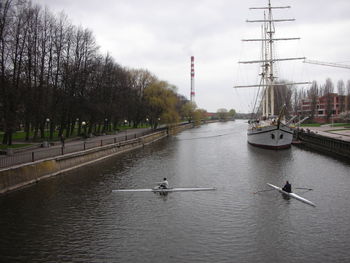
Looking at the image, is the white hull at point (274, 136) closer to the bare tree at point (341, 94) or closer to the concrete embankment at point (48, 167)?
the concrete embankment at point (48, 167)

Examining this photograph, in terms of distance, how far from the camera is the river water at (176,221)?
1373 centimetres

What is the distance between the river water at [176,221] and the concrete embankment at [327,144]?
12777 mm

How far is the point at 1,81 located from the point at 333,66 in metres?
83.7

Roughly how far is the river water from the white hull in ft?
70.3

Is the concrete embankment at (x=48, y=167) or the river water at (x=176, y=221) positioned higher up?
the concrete embankment at (x=48, y=167)

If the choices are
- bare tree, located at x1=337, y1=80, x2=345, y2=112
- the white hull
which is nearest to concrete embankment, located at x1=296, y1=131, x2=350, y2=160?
the white hull

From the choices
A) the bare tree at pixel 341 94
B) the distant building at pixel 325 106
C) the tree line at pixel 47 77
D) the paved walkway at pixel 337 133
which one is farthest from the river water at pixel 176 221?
the bare tree at pixel 341 94

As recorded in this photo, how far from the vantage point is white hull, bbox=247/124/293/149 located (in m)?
51.0

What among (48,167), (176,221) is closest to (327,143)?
(176,221)

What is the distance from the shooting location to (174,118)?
272ft

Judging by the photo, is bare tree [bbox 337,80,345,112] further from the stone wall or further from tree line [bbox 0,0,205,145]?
the stone wall

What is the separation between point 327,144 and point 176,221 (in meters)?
37.6

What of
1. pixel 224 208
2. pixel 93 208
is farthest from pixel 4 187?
pixel 224 208

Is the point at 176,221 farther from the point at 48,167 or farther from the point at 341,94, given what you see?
the point at 341,94
